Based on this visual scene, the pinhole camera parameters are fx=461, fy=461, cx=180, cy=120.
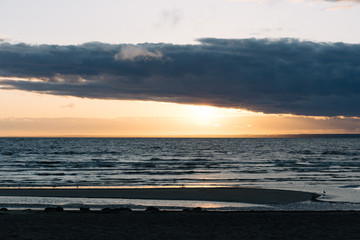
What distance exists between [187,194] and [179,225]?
1422 cm

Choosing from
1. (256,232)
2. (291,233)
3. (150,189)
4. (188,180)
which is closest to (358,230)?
(291,233)

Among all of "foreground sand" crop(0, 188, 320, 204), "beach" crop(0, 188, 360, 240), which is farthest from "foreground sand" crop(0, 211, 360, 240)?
"foreground sand" crop(0, 188, 320, 204)

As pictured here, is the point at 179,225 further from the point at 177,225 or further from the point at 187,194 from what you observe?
the point at 187,194

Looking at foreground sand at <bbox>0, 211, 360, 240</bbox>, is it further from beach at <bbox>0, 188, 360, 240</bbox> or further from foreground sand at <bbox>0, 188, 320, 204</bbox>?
foreground sand at <bbox>0, 188, 320, 204</bbox>

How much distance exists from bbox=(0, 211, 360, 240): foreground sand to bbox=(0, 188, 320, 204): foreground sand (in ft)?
27.5

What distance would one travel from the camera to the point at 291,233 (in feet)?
52.7

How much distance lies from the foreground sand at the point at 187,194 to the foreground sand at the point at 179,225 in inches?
331

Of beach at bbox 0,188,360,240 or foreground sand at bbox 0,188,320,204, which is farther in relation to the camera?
foreground sand at bbox 0,188,320,204

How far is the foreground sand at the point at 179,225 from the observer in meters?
15.5

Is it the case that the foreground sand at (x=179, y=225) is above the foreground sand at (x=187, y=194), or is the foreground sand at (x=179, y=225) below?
above

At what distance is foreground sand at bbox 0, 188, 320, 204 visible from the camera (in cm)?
2998

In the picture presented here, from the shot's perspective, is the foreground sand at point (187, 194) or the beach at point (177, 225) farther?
the foreground sand at point (187, 194)

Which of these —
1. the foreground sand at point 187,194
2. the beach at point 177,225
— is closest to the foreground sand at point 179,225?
the beach at point 177,225

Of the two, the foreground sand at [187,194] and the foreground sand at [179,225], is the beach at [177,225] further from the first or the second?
the foreground sand at [187,194]
